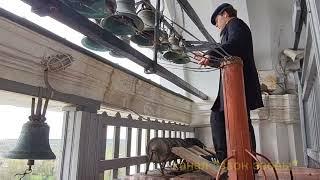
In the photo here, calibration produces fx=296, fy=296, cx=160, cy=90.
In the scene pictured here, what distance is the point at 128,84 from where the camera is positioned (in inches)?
71.2

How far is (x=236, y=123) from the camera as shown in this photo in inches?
37.9

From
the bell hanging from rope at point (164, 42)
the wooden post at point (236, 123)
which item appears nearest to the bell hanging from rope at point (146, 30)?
the bell hanging from rope at point (164, 42)

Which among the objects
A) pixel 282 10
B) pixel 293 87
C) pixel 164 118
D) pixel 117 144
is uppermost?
pixel 282 10

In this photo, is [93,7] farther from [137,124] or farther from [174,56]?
[137,124]

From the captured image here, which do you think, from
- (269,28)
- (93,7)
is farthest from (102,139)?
(269,28)

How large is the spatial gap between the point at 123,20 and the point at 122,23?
0.10ft

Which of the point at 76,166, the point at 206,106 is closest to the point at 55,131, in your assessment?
the point at 76,166

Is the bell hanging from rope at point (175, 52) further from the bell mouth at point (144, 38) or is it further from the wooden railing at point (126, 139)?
the wooden railing at point (126, 139)

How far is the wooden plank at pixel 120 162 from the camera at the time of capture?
61.4 inches

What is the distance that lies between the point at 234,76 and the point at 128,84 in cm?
92

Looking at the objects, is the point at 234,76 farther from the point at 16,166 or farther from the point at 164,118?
the point at 164,118

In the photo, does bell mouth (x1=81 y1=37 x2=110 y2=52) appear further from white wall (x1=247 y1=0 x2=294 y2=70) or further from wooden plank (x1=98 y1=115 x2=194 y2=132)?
white wall (x1=247 y1=0 x2=294 y2=70)

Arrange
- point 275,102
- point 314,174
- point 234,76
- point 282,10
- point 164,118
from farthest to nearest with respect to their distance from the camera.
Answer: point 282,10 → point 275,102 → point 164,118 → point 314,174 → point 234,76

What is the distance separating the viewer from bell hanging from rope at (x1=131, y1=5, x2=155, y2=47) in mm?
1539
